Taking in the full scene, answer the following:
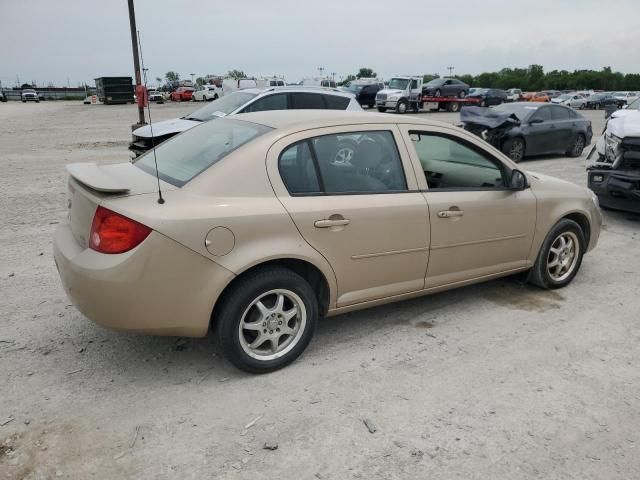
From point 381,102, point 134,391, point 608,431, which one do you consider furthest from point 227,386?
point 381,102

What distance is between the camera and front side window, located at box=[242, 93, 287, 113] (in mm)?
9836

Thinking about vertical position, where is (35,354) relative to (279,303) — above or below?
below

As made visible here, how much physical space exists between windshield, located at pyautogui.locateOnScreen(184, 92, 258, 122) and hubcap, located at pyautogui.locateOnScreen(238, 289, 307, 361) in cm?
725

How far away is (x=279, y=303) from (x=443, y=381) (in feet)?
3.73

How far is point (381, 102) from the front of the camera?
30422 mm

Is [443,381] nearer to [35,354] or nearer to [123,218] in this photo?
[123,218]

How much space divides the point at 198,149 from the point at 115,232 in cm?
99

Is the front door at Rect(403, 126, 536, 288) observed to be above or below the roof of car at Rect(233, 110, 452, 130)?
below

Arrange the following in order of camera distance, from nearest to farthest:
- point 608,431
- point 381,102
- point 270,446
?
point 270,446
point 608,431
point 381,102

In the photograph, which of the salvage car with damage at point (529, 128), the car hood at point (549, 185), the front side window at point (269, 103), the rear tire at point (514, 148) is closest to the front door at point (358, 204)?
the car hood at point (549, 185)

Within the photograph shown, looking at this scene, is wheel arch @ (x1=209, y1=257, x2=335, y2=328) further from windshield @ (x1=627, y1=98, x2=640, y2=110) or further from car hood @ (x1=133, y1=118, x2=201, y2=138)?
windshield @ (x1=627, y1=98, x2=640, y2=110)

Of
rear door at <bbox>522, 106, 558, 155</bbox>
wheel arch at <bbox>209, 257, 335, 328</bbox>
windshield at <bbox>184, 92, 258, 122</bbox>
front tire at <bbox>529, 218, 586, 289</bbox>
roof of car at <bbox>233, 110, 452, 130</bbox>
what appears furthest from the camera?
rear door at <bbox>522, 106, 558, 155</bbox>

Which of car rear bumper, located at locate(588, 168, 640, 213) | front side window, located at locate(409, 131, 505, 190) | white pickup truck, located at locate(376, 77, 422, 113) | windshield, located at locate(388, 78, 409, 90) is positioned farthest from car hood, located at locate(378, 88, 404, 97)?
front side window, located at locate(409, 131, 505, 190)

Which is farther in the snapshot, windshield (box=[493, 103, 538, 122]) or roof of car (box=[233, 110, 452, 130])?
windshield (box=[493, 103, 538, 122])
